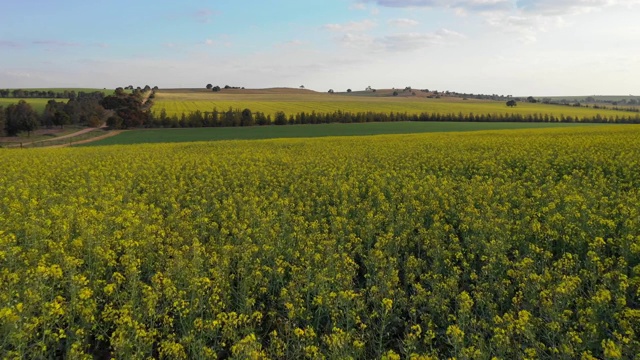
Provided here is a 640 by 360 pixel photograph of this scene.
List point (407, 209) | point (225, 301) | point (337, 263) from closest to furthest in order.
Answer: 1. point (225, 301)
2. point (337, 263)
3. point (407, 209)

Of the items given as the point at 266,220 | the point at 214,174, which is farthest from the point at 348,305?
the point at 214,174

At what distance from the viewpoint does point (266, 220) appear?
969 centimetres

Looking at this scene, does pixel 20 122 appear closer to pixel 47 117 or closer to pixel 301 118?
pixel 47 117

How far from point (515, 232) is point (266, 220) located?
563cm

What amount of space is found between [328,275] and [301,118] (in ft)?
227

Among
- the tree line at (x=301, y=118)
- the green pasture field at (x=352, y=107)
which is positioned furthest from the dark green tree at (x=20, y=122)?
the green pasture field at (x=352, y=107)

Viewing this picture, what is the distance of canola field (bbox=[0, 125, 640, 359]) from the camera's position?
540 cm

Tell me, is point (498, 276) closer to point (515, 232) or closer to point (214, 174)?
point (515, 232)

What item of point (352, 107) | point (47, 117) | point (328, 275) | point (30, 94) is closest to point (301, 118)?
point (352, 107)

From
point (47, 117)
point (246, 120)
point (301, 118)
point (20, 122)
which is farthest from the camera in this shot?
point (47, 117)

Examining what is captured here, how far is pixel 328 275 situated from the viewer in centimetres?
715

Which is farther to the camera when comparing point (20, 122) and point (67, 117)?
point (67, 117)

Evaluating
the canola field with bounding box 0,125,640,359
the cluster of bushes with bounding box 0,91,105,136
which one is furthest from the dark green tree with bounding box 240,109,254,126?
the canola field with bounding box 0,125,640,359

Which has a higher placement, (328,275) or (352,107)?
(352,107)
